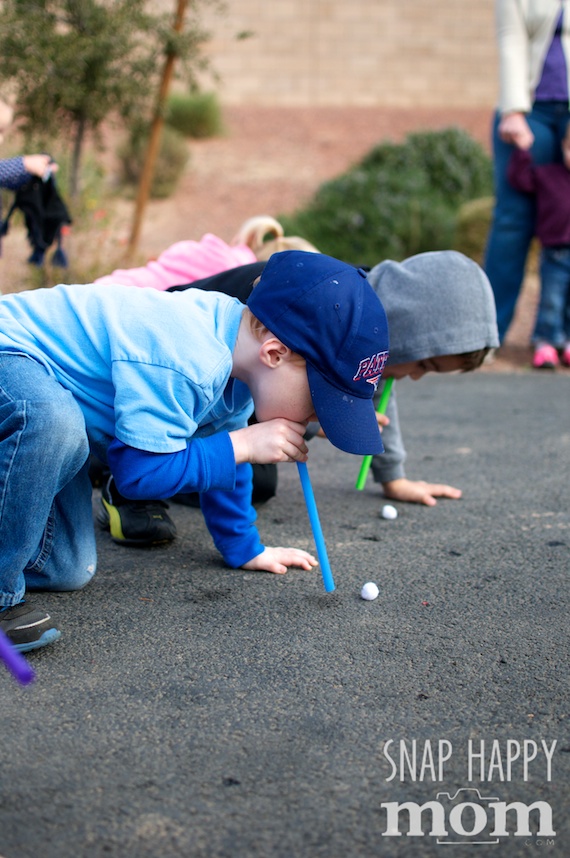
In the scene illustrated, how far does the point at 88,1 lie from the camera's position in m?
5.45

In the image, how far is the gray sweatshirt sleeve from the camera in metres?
3.13

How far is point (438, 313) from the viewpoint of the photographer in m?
2.83

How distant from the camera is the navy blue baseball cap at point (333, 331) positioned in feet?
6.63

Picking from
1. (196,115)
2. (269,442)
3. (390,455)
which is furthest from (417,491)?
(196,115)

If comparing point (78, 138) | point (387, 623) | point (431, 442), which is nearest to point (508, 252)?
point (431, 442)

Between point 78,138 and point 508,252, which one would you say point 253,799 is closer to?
point 508,252

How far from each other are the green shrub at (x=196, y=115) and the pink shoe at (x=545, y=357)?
9.31m

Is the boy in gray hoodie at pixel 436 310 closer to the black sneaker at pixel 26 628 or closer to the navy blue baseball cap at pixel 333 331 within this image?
the navy blue baseball cap at pixel 333 331

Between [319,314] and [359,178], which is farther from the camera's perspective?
[359,178]

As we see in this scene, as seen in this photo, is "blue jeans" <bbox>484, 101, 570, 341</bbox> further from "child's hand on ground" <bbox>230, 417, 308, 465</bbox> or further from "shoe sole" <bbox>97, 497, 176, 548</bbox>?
"child's hand on ground" <bbox>230, 417, 308, 465</bbox>

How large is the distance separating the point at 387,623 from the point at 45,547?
86cm

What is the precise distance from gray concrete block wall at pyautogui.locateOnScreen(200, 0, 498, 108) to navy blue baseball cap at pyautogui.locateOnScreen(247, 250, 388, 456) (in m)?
13.4

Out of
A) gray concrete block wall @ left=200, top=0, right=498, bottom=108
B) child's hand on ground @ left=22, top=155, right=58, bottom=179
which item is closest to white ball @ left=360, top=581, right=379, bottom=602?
child's hand on ground @ left=22, top=155, right=58, bottom=179

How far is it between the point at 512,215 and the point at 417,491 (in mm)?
2620
